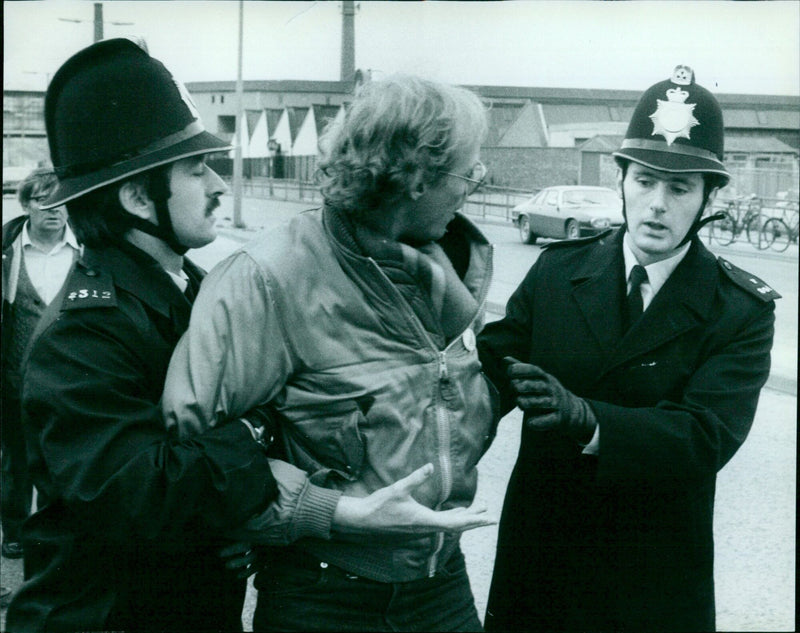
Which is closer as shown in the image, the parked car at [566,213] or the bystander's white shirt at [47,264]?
the bystander's white shirt at [47,264]

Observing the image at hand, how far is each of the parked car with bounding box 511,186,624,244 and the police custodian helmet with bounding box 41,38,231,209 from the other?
9547 millimetres

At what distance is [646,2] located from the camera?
7.68ft

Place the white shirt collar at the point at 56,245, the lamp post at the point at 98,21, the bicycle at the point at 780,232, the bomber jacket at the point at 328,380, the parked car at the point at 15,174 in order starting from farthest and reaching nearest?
the bicycle at the point at 780,232
the white shirt collar at the point at 56,245
the parked car at the point at 15,174
the lamp post at the point at 98,21
the bomber jacket at the point at 328,380

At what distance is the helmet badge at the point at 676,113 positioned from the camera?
198cm

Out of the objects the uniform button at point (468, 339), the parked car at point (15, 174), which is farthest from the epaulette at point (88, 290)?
the parked car at point (15, 174)

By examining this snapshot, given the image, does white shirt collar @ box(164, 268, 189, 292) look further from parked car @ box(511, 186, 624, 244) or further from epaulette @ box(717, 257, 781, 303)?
parked car @ box(511, 186, 624, 244)

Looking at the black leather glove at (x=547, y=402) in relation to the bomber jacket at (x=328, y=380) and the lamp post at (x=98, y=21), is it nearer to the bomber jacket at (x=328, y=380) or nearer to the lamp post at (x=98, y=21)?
the bomber jacket at (x=328, y=380)

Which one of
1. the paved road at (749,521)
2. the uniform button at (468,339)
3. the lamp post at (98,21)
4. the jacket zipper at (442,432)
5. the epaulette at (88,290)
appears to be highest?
the lamp post at (98,21)

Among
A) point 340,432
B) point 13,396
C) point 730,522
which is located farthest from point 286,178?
point 340,432

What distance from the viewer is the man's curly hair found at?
1.63 m

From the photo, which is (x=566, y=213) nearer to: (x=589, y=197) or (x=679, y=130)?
(x=589, y=197)

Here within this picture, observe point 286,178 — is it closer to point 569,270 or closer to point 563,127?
point 569,270

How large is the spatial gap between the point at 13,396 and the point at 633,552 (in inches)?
110

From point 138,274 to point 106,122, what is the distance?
274 millimetres
